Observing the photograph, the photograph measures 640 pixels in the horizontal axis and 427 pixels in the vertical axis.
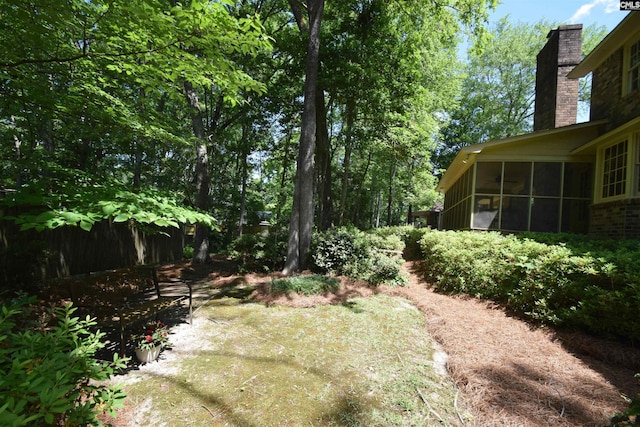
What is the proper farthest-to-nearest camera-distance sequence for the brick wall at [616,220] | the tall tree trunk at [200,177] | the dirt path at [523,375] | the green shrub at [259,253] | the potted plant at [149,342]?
the tall tree trunk at [200,177] → the green shrub at [259,253] → the brick wall at [616,220] → the potted plant at [149,342] → the dirt path at [523,375]

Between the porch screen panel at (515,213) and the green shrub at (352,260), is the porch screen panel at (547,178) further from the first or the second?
the green shrub at (352,260)

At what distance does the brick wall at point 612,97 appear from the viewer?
8.27 metres

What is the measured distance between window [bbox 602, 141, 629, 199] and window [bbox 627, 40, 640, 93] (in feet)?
5.60

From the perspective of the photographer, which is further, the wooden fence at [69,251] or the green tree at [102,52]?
the wooden fence at [69,251]

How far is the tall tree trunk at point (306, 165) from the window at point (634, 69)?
9311 mm

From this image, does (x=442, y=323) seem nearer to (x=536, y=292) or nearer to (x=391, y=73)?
(x=536, y=292)

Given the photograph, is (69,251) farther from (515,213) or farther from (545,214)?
(545,214)

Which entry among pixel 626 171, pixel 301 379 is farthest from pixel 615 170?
pixel 301 379

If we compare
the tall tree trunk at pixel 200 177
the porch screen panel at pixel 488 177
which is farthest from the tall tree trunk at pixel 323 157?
the porch screen panel at pixel 488 177

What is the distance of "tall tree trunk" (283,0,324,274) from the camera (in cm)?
841

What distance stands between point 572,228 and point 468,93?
2190cm

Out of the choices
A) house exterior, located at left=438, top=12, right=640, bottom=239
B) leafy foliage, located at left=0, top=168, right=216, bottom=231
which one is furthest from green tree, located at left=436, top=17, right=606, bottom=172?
leafy foliage, located at left=0, top=168, right=216, bottom=231

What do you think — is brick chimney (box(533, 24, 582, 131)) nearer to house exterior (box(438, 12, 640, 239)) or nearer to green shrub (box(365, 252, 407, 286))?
house exterior (box(438, 12, 640, 239))

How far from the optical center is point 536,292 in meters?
5.26
